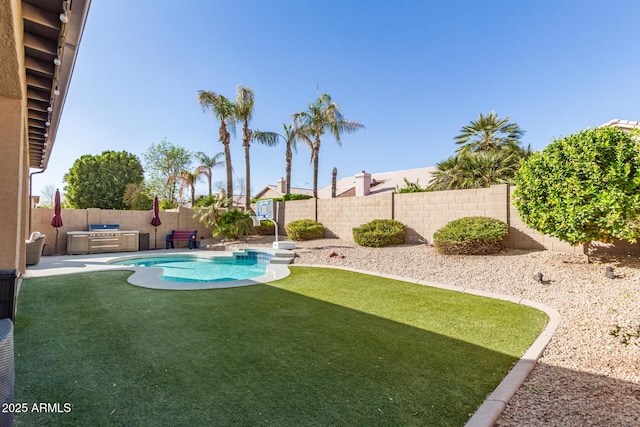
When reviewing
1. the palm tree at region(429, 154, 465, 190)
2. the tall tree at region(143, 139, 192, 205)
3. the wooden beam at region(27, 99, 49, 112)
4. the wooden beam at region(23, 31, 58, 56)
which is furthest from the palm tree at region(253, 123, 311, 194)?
the tall tree at region(143, 139, 192, 205)

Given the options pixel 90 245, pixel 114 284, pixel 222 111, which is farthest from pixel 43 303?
pixel 222 111

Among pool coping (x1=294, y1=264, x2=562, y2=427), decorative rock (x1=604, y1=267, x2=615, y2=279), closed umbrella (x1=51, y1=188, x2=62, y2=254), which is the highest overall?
closed umbrella (x1=51, y1=188, x2=62, y2=254)

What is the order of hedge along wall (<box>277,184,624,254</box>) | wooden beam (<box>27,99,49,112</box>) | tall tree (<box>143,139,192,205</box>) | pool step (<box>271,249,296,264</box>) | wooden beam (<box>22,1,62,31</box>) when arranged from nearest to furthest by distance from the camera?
1. wooden beam (<box>22,1,62,31</box>)
2. wooden beam (<box>27,99,49,112</box>)
3. hedge along wall (<box>277,184,624,254</box>)
4. pool step (<box>271,249,296,264</box>)
5. tall tree (<box>143,139,192,205</box>)

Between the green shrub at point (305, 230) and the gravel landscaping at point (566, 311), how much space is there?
3141mm

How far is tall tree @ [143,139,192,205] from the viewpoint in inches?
1337

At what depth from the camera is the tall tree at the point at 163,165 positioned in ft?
111

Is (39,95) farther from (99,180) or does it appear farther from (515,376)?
(99,180)

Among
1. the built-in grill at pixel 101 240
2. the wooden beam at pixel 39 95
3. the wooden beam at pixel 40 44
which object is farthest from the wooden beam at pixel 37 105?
the built-in grill at pixel 101 240

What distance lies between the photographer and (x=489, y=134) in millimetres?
18719

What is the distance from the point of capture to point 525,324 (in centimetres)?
430

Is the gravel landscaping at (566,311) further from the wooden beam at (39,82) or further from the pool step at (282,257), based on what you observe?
the wooden beam at (39,82)

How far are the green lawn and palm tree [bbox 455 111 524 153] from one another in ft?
52.4

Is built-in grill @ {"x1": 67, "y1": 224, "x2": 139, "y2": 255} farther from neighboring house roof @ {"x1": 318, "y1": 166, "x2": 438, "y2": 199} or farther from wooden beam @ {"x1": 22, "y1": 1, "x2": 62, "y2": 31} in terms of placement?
neighboring house roof @ {"x1": 318, "y1": 166, "x2": 438, "y2": 199}

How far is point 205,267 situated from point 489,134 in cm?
1837
